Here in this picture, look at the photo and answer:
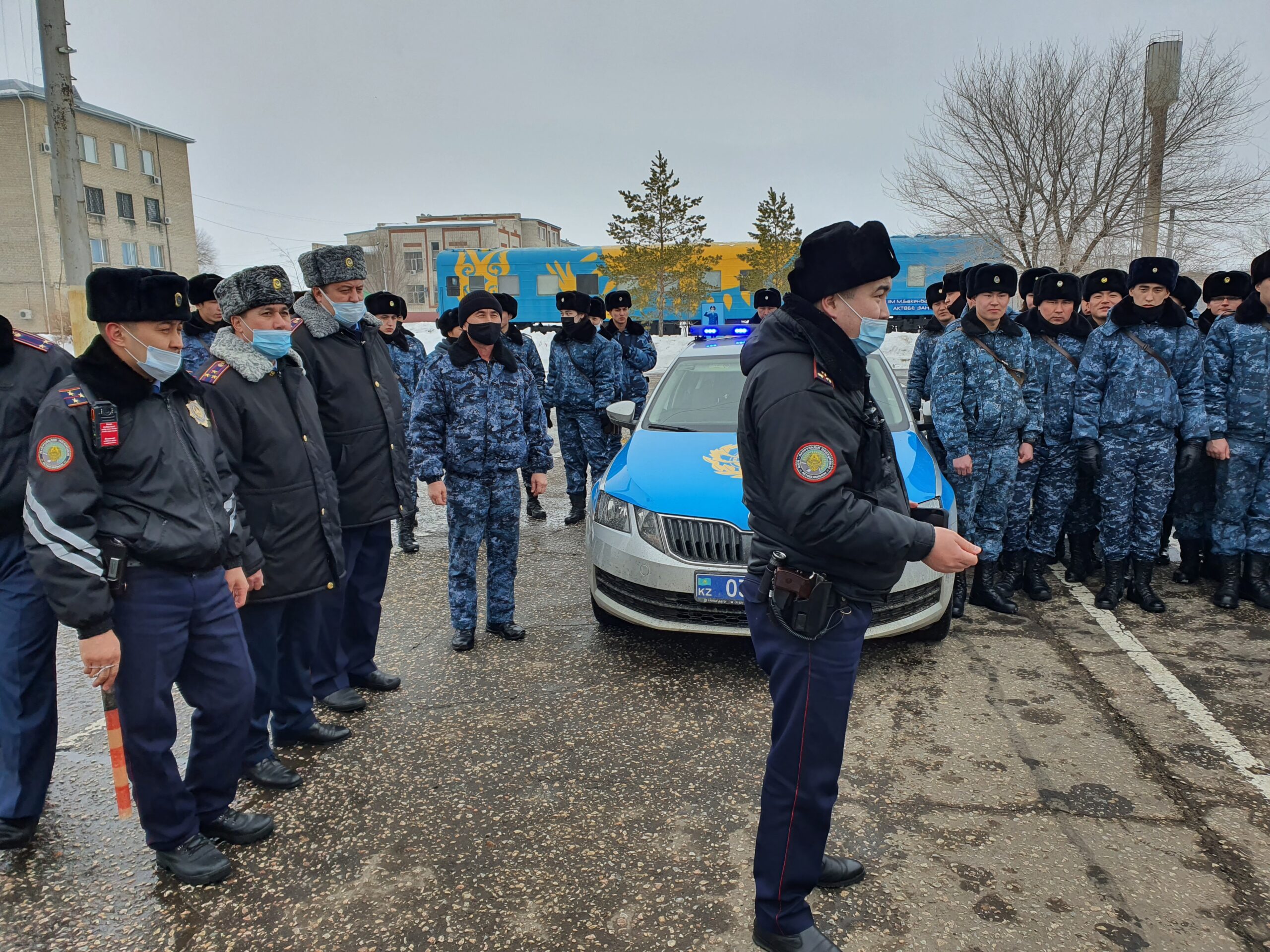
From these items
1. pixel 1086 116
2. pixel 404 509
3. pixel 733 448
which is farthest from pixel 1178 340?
pixel 1086 116

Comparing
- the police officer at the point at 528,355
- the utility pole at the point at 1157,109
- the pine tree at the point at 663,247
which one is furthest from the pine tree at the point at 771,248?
the police officer at the point at 528,355

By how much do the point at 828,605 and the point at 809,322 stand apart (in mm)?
689

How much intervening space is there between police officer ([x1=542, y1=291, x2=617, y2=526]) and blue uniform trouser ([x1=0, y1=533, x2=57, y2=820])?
15.7 ft

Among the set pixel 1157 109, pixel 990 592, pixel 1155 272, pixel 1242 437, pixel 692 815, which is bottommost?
pixel 692 815

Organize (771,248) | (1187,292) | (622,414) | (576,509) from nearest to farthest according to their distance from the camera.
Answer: (622,414) < (1187,292) < (576,509) < (771,248)

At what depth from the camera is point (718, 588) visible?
12.1 feet

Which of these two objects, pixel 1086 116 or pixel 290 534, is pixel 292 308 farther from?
pixel 1086 116

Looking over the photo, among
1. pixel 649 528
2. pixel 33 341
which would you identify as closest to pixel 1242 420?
pixel 649 528

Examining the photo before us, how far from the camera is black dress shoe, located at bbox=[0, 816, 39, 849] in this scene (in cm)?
263

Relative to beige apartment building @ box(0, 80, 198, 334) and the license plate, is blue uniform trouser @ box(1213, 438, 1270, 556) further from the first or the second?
beige apartment building @ box(0, 80, 198, 334)

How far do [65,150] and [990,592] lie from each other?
8.64 m

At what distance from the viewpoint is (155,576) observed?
236cm

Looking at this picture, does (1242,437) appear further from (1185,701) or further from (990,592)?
(1185,701)

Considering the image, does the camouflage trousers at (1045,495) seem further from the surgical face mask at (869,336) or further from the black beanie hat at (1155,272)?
the surgical face mask at (869,336)
